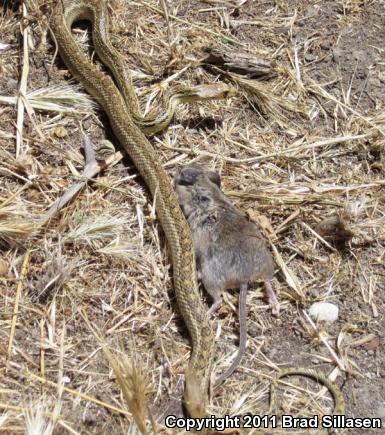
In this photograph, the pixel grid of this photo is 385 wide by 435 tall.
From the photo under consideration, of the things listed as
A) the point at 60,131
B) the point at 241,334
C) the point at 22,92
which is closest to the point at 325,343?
the point at 241,334

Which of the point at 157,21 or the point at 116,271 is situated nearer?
the point at 116,271

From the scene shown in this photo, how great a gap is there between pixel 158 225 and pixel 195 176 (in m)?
0.54

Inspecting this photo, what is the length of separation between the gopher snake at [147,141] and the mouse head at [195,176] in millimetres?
143

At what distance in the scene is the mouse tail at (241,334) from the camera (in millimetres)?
4758

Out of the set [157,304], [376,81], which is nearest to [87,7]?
[376,81]

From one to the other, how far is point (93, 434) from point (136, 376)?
4.59ft

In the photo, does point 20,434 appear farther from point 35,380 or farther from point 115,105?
point 115,105

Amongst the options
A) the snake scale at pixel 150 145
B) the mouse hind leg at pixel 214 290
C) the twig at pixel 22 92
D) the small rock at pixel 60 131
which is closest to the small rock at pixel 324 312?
the snake scale at pixel 150 145

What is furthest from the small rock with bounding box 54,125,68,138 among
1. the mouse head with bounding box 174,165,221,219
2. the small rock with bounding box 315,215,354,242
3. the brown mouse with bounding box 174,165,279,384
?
the small rock with bounding box 315,215,354,242

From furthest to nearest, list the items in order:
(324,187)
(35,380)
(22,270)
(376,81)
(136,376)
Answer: (376,81)
(324,187)
(22,270)
(35,380)
(136,376)

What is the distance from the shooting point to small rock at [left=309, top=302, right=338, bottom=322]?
5207mm

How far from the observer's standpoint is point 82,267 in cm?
522

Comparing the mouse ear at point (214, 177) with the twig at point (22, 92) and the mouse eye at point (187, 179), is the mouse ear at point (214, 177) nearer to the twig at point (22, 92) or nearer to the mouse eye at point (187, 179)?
the mouse eye at point (187, 179)

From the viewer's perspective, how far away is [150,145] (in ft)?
19.9
